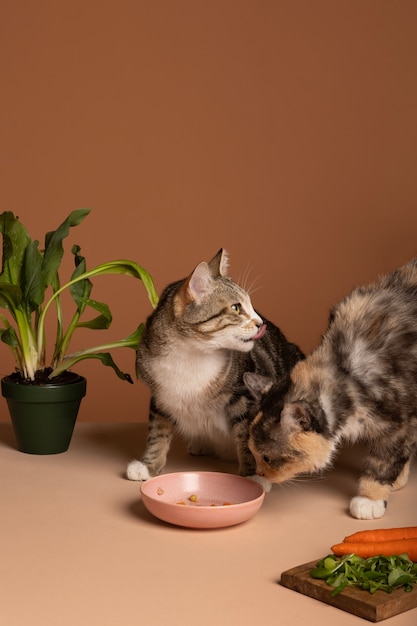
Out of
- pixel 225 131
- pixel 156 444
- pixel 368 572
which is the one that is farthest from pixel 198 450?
pixel 225 131

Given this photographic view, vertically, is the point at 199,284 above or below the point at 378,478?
above

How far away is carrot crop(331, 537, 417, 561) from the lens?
246 cm

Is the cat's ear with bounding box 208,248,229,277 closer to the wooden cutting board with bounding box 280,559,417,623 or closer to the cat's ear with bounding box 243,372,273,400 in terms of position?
the cat's ear with bounding box 243,372,273,400

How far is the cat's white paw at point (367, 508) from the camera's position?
2855mm

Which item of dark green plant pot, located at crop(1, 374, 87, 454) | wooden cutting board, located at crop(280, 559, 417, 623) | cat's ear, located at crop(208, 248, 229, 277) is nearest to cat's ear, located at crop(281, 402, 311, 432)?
wooden cutting board, located at crop(280, 559, 417, 623)

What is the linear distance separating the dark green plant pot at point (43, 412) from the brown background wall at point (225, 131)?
4.48 feet

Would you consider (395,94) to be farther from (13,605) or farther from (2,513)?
(13,605)

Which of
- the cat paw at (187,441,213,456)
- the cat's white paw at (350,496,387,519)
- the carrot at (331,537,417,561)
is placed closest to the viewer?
the carrot at (331,537,417,561)

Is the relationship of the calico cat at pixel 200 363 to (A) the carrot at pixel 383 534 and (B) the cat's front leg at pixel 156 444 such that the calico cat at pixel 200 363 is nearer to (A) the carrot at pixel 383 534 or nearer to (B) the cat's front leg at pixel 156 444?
(B) the cat's front leg at pixel 156 444

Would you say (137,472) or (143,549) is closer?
(143,549)

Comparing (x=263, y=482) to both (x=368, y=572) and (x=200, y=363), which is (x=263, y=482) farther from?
(x=368, y=572)

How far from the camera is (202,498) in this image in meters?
2.95

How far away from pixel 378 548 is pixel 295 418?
1.36 feet

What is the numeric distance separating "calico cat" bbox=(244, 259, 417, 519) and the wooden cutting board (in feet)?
1.50
